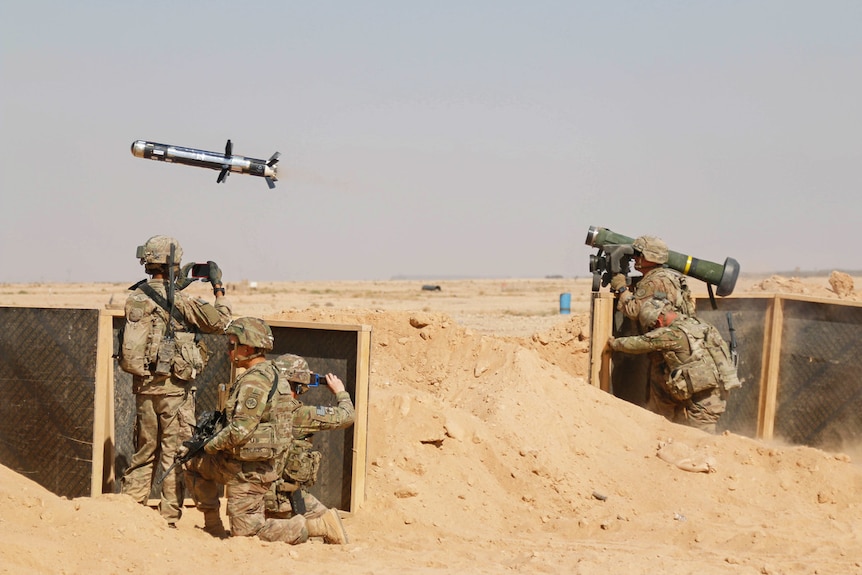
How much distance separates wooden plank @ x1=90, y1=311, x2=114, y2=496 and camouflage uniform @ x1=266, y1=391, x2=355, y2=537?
1533 millimetres

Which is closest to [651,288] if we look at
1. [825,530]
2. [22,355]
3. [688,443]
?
[688,443]

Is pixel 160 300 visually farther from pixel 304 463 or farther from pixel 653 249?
pixel 653 249

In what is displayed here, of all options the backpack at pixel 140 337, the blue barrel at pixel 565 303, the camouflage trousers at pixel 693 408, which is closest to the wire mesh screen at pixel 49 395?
the backpack at pixel 140 337

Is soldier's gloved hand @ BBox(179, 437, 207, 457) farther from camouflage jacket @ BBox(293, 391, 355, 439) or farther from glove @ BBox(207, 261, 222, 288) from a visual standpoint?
glove @ BBox(207, 261, 222, 288)

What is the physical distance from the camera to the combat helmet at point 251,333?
624 centimetres

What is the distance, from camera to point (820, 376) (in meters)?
10.5

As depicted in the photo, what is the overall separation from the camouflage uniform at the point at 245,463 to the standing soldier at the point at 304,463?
129mm

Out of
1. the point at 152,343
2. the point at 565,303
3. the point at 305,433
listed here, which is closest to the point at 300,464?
the point at 305,433

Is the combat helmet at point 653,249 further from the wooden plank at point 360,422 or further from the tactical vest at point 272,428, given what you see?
the tactical vest at point 272,428

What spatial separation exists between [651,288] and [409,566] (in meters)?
4.78

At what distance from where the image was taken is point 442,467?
8.12 m

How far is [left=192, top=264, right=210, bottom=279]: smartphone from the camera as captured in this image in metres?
7.33

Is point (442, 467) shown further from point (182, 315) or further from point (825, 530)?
point (825, 530)

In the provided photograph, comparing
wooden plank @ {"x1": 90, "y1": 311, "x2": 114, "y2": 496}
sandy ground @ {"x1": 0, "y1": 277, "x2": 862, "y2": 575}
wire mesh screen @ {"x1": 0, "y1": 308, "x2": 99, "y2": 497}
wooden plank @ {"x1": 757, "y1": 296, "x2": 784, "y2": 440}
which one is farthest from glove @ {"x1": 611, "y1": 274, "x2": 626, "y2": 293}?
wire mesh screen @ {"x1": 0, "y1": 308, "x2": 99, "y2": 497}
